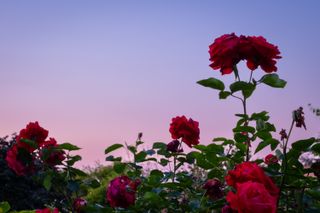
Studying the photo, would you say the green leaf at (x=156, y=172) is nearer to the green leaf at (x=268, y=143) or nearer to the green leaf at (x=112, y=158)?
the green leaf at (x=112, y=158)

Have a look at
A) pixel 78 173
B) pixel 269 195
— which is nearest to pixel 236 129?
pixel 269 195

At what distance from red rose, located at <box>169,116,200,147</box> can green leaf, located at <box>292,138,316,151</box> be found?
147 centimetres

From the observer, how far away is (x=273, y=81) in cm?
248

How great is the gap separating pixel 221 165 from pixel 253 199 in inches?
47.5

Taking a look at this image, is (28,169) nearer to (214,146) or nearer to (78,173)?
(78,173)

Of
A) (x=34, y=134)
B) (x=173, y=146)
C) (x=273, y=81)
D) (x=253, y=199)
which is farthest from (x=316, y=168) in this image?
(x=34, y=134)

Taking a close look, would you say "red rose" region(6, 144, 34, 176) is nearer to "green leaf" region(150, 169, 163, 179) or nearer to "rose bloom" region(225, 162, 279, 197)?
"green leaf" region(150, 169, 163, 179)

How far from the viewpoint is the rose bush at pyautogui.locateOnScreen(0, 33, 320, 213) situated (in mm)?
1870

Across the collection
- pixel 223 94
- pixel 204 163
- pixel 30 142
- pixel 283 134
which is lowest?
pixel 204 163

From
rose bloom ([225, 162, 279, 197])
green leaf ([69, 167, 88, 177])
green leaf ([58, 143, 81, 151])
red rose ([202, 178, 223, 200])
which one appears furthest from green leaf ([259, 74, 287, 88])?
green leaf ([69, 167, 88, 177])

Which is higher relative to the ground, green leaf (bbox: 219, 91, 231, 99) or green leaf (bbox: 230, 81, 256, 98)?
green leaf (bbox: 230, 81, 256, 98)

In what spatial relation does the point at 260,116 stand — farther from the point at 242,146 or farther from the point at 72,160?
the point at 72,160

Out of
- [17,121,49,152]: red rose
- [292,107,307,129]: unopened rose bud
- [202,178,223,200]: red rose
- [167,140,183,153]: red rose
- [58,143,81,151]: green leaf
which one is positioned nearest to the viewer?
[292,107,307,129]: unopened rose bud

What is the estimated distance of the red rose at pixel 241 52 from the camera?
2471 millimetres
